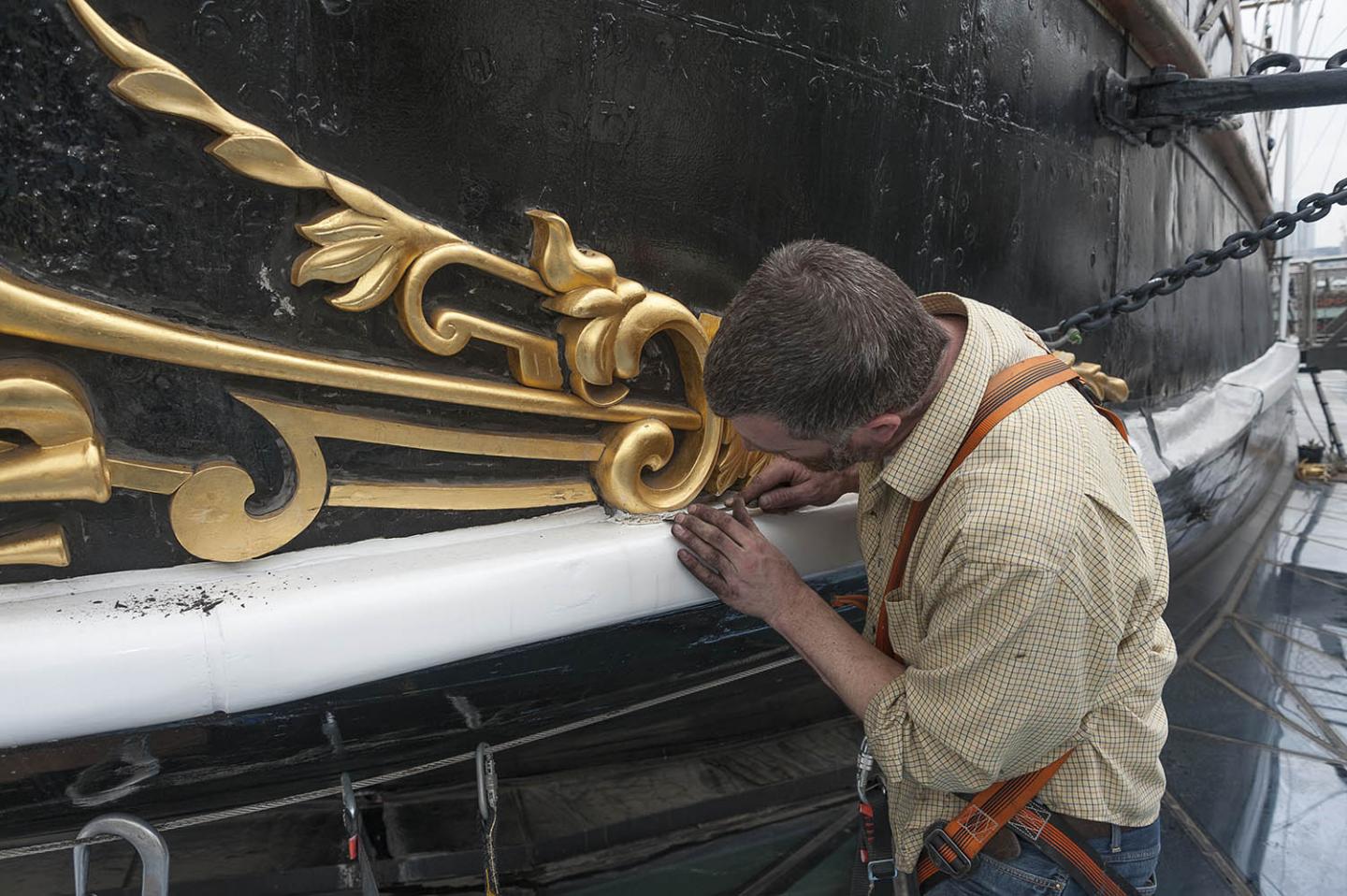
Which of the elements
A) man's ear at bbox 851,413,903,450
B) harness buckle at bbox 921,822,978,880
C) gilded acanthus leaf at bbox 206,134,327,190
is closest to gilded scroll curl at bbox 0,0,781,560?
gilded acanthus leaf at bbox 206,134,327,190

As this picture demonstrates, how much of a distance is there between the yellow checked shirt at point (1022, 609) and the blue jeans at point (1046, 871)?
0.04 m

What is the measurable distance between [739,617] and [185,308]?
796 millimetres

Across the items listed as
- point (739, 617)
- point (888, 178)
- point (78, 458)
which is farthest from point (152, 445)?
point (888, 178)

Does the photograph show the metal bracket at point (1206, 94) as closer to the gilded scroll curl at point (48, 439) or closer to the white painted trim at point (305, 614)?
the white painted trim at point (305, 614)

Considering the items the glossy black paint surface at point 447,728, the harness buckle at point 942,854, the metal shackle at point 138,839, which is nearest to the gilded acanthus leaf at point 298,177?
the glossy black paint surface at point 447,728

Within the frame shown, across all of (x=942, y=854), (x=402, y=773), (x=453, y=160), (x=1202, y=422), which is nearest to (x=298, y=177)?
(x=453, y=160)

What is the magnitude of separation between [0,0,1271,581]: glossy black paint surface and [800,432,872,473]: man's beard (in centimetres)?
28

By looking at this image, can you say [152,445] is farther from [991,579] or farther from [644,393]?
[991,579]

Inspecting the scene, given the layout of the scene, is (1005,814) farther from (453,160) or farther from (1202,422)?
(1202,422)

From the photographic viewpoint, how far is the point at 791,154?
54.6 inches

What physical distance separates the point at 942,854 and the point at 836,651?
0.26m

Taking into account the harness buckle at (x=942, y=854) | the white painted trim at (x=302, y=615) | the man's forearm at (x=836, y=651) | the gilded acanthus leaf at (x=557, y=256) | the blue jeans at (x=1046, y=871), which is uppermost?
the gilded acanthus leaf at (x=557, y=256)

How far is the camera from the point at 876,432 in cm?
106

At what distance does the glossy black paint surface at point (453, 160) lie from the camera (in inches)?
35.7
